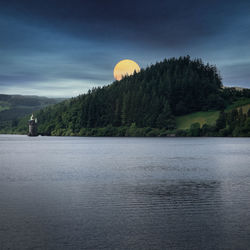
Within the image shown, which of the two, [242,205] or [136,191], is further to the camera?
[136,191]

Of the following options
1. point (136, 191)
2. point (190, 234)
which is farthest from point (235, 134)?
point (190, 234)

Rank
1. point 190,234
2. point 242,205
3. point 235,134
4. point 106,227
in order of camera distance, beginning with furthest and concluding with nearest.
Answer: point 235,134 < point 242,205 < point 106,227 < point 190,234

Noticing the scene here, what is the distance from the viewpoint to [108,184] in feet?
113

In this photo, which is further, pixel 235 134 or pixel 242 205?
pixel 235 134

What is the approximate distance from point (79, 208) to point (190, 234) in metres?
8.32

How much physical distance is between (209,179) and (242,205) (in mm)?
14491

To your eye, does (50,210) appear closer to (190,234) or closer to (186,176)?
(190,234)

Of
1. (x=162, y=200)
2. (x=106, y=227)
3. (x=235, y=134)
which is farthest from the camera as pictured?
(x=235, y=134)

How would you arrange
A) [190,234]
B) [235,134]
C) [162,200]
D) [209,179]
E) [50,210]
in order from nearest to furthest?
[190,234], [50,210], [162,200], [209,179], [235,134]

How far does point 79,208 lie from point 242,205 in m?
10.3

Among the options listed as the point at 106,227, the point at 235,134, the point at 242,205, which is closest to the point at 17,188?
the point at 106,227

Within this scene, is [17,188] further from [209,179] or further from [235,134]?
[235,134]

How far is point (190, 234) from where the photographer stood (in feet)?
55.4

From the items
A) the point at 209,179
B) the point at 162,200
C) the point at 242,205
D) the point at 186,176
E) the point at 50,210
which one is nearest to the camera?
the point at 50,210
